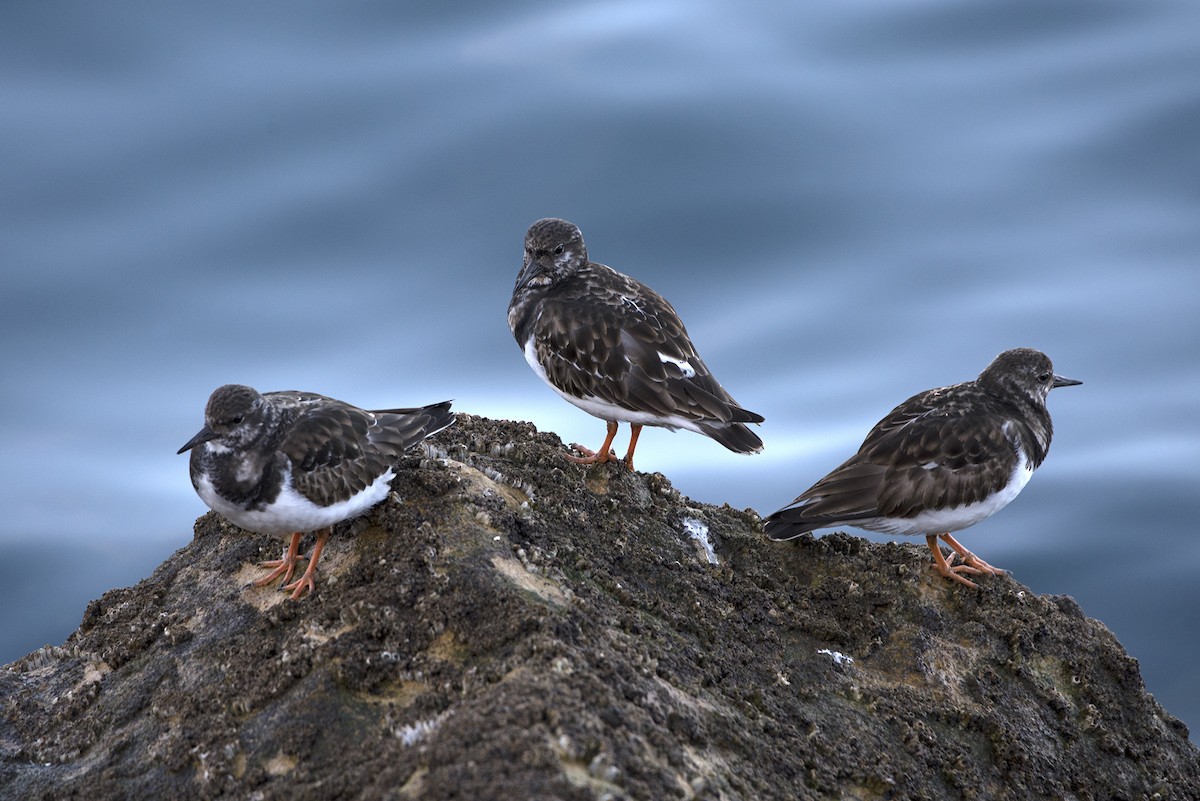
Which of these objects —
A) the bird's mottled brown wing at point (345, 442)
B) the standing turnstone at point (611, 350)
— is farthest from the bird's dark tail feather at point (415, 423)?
the standing turnstone at point (611, 350)

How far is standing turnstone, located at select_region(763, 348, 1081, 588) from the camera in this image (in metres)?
6.22

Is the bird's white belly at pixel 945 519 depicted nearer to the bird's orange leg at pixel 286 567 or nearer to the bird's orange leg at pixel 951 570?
the bird's orange leg at pixel 951 570

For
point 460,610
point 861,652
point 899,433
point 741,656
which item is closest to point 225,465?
point 460,610

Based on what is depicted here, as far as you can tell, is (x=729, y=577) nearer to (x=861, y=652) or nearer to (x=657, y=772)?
(x=861, y=652)

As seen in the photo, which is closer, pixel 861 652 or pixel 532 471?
pixel 861 652

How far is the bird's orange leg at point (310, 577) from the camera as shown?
196 inches

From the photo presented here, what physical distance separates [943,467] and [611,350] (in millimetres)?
2134

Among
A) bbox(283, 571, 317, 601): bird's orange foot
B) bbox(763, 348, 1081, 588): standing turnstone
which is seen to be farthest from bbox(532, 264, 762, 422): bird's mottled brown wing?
bbox(283, 571, 317, 601): bird's orange foot

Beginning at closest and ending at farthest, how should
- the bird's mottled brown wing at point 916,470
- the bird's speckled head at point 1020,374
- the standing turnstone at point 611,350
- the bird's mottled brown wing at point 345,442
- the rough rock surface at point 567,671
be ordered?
the rough rock surface at point 567,671 < the bird's mottled brown wing at point 345,442 < the bird's mottled brown wing at point 916,470 < the bird's speckled head at point 1020,374 < the standing turnstone at point 611,350

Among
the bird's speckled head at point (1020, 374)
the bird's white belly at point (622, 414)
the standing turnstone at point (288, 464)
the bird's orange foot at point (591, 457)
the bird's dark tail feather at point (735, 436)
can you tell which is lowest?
the standing turnstone at point (288, 464)

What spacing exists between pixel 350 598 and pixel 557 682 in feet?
4.02

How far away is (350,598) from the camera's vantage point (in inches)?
188

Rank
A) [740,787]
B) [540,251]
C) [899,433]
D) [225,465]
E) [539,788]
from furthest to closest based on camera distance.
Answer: [540,251] < [899,433] < [225,465] < [740,787] < [539,788]

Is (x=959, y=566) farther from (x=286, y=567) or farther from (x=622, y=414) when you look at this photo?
(x=286, y=567)
